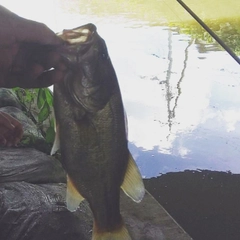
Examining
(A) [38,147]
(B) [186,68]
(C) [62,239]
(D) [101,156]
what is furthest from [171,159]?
(D) [101,156]

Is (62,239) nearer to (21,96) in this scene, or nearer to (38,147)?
(38,147)

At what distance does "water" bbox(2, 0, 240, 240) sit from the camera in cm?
377

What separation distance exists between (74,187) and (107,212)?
0.56ft

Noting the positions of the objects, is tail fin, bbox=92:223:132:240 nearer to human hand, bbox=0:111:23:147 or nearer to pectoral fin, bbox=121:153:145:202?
pectoral fin, bbox=121:153:145:202

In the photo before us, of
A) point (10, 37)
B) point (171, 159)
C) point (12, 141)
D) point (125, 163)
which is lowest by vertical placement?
point (171, 159)

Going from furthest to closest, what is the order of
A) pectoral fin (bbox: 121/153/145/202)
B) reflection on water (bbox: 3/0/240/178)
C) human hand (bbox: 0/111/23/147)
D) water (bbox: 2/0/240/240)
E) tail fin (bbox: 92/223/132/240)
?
reflection on water (bbox: 3/0/240/178)
water (bbox: 2/0/240/240)
human hand (bbox: 0/111/23/147)
tail fin (bbox: 92/223/132/240)
pectoral fin (bbox: 121/153/145/202)

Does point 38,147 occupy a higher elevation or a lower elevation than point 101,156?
lower

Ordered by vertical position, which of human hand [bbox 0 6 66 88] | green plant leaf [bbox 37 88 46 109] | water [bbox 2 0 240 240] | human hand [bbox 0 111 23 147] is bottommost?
water [bbox 2 0 240 240]

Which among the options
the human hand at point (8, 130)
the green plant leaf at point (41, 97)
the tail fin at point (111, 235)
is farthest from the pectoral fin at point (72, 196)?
the green plant leaf at point (41, 97)

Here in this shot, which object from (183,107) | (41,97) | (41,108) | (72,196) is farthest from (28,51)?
(183,107)

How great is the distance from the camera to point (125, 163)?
1.62 m

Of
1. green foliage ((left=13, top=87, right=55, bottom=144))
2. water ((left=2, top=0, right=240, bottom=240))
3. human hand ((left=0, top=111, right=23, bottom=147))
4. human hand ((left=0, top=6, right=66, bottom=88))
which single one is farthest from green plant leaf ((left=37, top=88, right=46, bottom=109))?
human hand ((left=0, top=6, right=66, bottom=88))

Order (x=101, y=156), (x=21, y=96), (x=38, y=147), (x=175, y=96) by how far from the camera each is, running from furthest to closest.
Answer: (x=175, y=96), (x=21, y=96), (x=38, y=147), (x=101, y=156)

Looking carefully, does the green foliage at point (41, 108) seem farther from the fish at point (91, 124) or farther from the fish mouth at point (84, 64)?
the fish mouth at point (84, 64)
